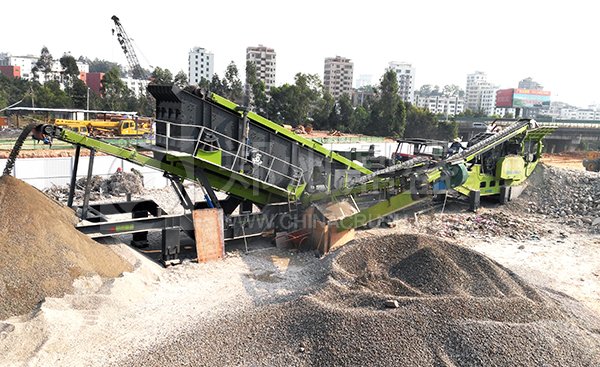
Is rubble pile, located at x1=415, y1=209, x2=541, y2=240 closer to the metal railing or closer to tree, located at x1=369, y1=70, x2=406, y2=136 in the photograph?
the metal railing

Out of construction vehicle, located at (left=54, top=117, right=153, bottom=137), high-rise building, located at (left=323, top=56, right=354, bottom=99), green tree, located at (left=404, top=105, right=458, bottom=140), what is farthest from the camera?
high-rise building, located at (left=323, top=56, right=354, bottom=99)

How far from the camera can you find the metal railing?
373 inches

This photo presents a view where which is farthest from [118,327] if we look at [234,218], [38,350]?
[234,218]

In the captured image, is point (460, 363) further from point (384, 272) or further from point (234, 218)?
point (234, 218)

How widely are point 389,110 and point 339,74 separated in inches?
2689

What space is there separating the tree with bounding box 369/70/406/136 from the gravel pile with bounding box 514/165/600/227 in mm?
31321

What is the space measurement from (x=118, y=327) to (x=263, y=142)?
525cm

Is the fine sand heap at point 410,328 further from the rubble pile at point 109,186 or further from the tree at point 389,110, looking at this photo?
the tree at point 389,110

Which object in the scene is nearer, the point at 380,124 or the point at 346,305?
the point at 346,305

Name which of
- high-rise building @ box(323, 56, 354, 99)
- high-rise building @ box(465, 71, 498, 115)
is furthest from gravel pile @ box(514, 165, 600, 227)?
high-rise building @ box(465, 71, 498, 115)

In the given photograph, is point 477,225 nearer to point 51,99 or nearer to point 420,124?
point 420,124

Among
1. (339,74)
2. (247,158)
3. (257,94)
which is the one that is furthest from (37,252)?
(339,74)

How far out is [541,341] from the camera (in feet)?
19.1

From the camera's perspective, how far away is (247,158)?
1034 cm
